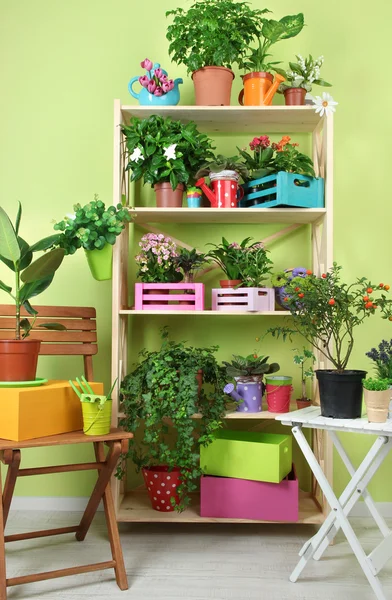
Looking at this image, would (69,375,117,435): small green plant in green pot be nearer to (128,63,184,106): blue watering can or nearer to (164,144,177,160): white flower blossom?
(164,144,177,160): white flower blossom

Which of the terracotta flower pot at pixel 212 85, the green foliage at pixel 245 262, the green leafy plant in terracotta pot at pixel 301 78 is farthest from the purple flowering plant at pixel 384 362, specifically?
the terracotta flower pot at pixel 212 85

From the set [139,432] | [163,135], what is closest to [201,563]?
[139,432]

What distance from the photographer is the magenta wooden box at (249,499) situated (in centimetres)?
258

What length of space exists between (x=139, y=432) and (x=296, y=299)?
121cm

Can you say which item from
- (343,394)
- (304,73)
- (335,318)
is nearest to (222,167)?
(304,73)

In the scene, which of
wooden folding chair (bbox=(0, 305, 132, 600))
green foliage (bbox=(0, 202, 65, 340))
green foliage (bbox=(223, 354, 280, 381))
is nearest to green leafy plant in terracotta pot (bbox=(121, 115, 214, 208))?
green foliage (bbox=(0, 202, 65, 340))

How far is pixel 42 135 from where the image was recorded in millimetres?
3145

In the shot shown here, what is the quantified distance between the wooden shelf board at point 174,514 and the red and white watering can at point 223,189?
1411 mm

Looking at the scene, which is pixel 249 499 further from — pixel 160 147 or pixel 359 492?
pixel 160 147

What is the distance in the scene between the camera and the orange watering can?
8.99 feet

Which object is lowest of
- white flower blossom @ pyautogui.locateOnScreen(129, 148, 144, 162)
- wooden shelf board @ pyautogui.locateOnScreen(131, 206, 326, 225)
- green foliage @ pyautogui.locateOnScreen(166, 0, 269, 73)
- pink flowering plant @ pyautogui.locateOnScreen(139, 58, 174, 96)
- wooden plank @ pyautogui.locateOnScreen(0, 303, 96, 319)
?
wooden plank @ pyautogui.locateOnScreen(0, 303, 96, 319)

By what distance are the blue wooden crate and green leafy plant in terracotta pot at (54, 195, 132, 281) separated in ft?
2.01

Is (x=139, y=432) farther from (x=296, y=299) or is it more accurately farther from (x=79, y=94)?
(x=79, y=94)

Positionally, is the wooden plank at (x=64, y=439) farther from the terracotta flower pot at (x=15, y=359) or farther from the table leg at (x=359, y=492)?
the table leg at (x=359, y=492)
